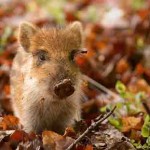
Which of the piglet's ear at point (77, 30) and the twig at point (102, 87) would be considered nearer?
the piglet's ear at point (77, 30)

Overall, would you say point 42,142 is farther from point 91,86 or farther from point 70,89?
point 91,86

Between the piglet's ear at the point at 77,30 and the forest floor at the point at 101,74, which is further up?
the piglet's ear at the point at 77,30

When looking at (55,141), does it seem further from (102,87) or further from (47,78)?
(102,87)

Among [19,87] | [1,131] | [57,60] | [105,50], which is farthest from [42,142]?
[105,50]

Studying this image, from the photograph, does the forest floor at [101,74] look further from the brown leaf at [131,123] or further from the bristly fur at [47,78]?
the bristly fur at [47,78]

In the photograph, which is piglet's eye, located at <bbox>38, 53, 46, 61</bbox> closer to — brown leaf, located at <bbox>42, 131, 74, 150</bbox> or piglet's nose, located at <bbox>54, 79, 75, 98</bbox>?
piglet's nose, located at <bbox>54, 79, 75, 98</bbox>

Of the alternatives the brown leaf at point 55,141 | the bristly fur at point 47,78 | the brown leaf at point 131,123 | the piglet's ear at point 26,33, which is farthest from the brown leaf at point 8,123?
the brown leaf at point 131,123

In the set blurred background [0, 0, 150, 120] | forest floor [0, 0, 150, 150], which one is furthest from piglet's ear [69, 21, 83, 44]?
blurred background [0, 0, 150, 120]

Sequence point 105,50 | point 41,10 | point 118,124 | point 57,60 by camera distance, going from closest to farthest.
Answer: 1. point 57,60
2. point 118,124
3. point 105,50
4. point 41,10
